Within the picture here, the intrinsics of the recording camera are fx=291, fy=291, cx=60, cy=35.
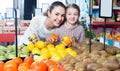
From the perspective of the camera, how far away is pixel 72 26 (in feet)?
11.2

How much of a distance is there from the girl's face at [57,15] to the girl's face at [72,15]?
0.06m

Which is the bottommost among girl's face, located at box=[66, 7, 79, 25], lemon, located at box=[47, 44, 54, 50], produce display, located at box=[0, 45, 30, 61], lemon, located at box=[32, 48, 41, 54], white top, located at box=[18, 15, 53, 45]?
produce display, located at box=[0, 45, 30, 61]

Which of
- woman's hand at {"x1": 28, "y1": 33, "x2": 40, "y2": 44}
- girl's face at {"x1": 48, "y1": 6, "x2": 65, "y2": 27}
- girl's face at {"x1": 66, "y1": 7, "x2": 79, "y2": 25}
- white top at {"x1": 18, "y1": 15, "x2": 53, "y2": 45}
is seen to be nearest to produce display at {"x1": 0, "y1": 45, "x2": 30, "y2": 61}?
woman's hand at {"x1": 28, "y1": 33, "x2": 40, "y2": 44}

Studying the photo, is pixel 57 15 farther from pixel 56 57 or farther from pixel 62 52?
pixel 56 57

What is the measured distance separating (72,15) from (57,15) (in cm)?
18

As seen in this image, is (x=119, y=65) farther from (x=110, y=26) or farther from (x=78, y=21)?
(x=110, y=26)

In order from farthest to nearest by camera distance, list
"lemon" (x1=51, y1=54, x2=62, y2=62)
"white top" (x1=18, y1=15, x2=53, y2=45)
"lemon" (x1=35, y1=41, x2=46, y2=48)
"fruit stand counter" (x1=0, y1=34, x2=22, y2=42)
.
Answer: "fruit stand counter" (x1=0, y1=34, x2=22, y2=42)
"white top" (x1=18, y1=15, x2=53, y2=45)
"lemon" (x1=35, y1=41, x2=46, y2=48)
"lemon" (x1=51, y1=54, x2=62, y2=62)

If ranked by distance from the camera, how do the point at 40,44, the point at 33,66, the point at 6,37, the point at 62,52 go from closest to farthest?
the point at 33,66, the point at 62,52, the point at 40,44, the point at 6,37

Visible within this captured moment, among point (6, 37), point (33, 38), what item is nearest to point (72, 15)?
point (33, 38)

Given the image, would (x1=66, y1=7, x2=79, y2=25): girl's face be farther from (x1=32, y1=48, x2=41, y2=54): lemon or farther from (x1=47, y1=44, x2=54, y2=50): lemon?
(x1=32, y1=48, x2=41, y2=54): lemon

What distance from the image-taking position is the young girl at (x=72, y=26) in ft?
11.0

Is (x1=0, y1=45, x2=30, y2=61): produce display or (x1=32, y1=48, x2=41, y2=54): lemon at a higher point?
(x1=32, y1=48, x2=41, y2=54): lemon

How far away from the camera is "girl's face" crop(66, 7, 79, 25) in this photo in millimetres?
3357

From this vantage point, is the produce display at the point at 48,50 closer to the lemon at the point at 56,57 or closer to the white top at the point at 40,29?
the lemon at the point at 56,57
